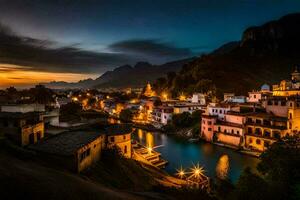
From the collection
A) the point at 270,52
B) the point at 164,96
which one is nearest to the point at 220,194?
the point at 164,96

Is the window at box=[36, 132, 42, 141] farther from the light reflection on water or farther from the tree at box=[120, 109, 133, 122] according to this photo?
the tree at box=[120, 109, 133, 122]

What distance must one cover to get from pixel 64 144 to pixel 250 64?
301ft

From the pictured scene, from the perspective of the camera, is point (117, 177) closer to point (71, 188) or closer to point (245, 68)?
point (71, 188)

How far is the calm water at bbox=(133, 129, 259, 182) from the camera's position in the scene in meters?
27.4

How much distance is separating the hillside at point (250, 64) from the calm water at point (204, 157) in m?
30.4

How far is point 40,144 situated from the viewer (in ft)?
46.8

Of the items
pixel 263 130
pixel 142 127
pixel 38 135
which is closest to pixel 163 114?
pixel 142 127

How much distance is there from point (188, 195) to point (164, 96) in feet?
221

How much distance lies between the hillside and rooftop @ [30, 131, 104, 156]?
2102 inches

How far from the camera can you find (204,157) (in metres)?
31.8

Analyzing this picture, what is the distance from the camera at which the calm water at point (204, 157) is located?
27439 millimetres

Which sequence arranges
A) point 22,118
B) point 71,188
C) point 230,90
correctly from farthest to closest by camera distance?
point 230,90 < point 22,118 < point 71,188

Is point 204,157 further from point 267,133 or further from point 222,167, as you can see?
point 267,133

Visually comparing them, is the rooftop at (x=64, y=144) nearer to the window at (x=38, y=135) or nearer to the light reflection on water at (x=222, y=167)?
the window at (x=38, y=135)
